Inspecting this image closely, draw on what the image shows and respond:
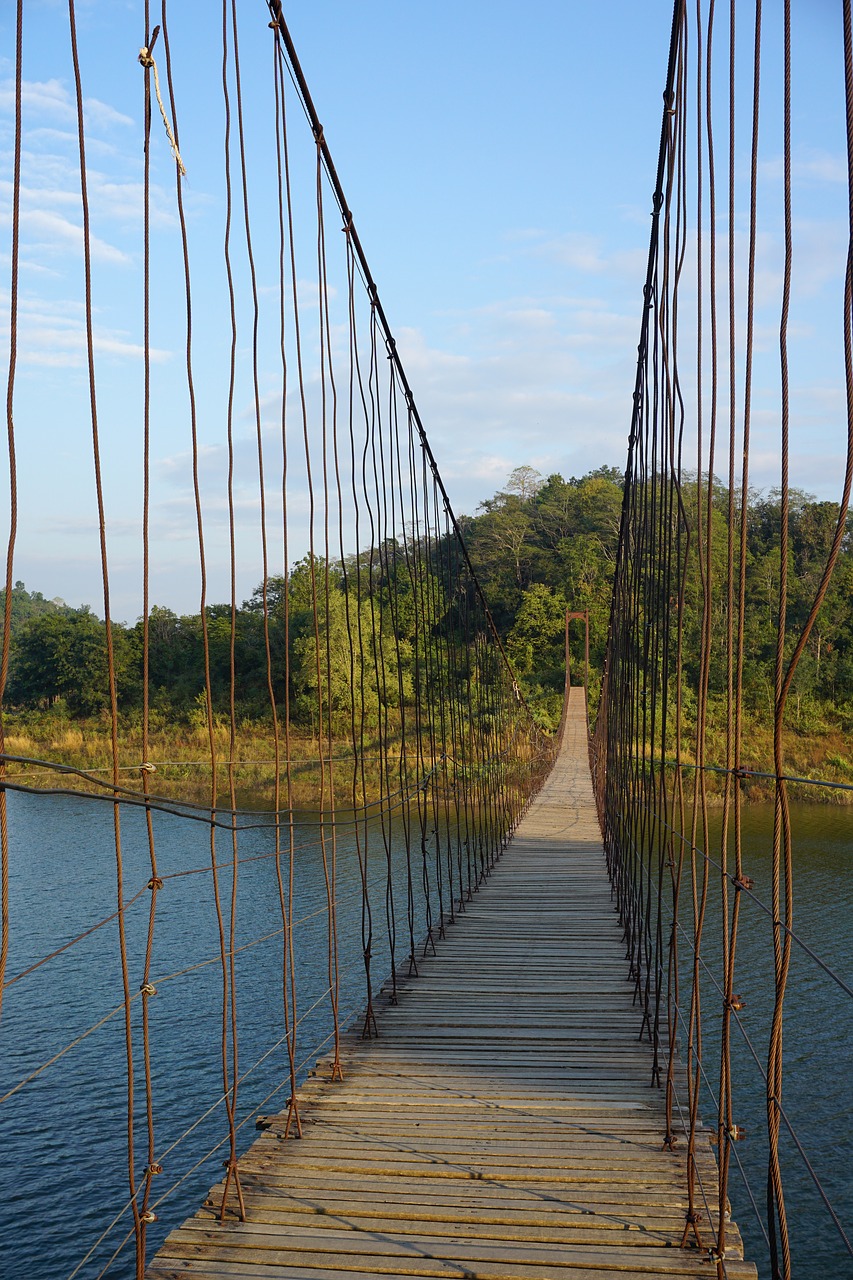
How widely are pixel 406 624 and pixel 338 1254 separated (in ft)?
60.1

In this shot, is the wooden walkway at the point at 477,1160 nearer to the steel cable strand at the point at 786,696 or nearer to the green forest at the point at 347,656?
the steel cable strand at the point at 786,696

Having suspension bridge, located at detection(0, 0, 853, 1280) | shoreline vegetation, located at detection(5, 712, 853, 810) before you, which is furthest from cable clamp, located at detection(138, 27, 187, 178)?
shoreline vegetation, located at detection(5, 712, 853, 810)

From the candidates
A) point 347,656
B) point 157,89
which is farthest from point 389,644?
point 157,89

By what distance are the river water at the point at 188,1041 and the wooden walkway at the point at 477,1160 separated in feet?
1.01

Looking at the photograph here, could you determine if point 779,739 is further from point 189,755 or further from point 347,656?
point 347,656

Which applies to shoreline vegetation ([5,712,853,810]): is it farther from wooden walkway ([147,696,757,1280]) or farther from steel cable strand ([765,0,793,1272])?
steel cable strand ([765,0,793,1272])

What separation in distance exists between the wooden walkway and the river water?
1.01ft

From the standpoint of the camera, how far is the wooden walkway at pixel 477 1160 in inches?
67.5

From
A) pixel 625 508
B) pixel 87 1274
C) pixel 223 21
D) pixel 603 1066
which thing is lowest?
pixel 87 1274

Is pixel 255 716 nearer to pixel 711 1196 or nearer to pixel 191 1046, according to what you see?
pixel 191 1046

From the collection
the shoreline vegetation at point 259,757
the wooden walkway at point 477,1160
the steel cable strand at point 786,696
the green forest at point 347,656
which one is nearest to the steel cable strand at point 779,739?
the steel cable strand at point 786,696

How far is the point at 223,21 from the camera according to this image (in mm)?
2061

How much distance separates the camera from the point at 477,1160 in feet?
6.99

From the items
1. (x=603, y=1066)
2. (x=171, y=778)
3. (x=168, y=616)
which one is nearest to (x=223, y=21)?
(x=603, y=1066)
